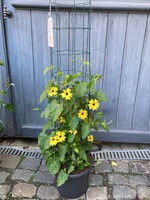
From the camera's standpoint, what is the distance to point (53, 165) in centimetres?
138

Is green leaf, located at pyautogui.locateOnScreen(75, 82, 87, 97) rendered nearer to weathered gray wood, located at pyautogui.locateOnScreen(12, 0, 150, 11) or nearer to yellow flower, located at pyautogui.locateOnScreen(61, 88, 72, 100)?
yellow flower, located at pyautogui.locateOnScreen(61, 88, 72, 100)

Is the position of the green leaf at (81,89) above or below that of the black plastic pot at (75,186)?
above

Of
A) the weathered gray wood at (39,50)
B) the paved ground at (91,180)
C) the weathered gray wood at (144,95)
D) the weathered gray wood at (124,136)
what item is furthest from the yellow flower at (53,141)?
the weathered gray wood at (144,95)

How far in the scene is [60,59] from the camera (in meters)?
1.83


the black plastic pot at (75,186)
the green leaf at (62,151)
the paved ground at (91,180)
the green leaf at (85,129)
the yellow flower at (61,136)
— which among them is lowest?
the paved ground at (91,180)

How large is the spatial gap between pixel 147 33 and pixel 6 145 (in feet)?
5.48

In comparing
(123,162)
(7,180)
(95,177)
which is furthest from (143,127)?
(7,180)

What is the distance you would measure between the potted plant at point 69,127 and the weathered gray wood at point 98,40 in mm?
488

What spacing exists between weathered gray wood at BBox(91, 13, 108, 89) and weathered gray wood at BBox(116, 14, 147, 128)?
7.6 inches

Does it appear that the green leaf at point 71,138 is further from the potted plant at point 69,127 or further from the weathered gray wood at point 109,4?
the weathered gray wood at point 109,4

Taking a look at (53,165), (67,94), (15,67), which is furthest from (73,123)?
(15,67)

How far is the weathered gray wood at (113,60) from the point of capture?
171 cm

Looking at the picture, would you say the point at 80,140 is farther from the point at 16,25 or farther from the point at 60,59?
the point at 16,25

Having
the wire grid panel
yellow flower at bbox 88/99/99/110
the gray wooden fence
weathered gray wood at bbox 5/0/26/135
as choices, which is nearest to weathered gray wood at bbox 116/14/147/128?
the gray wooden fence
